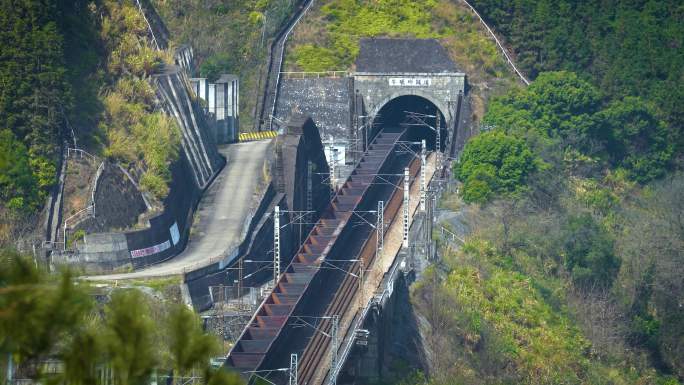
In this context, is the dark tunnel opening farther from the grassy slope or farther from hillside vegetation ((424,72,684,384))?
hillside vegetation ((424,72,684,384))

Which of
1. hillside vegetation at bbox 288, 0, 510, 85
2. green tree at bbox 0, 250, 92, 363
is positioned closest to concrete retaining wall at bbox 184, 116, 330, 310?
hillside vegetation at bbox 288, 0, 510, 85

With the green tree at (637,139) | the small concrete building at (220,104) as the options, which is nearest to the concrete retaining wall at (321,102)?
the small concrete building at (220,104)

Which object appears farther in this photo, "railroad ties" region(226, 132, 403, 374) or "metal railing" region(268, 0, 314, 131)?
"metal railing" region(268, 0, 314, 131)

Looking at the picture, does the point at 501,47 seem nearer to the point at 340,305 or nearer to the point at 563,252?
the point at 563,252

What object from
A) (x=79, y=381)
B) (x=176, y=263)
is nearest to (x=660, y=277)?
(x=176, y=263)

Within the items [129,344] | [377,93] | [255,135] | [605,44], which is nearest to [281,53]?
[377,93]

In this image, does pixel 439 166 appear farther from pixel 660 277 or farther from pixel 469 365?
pixel 469 365
